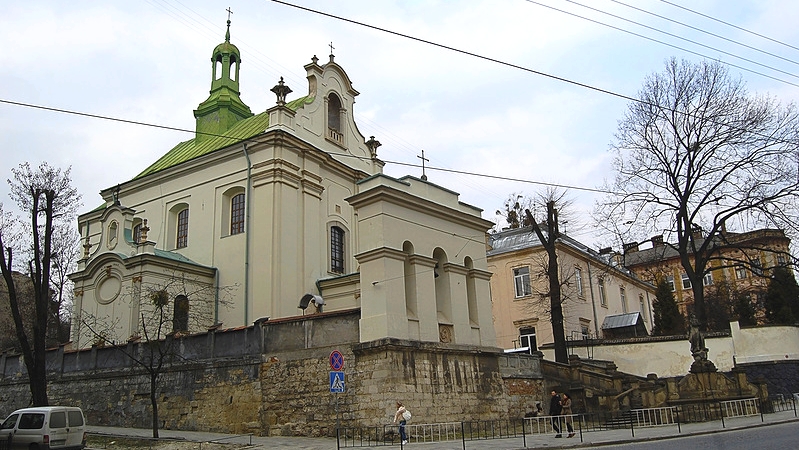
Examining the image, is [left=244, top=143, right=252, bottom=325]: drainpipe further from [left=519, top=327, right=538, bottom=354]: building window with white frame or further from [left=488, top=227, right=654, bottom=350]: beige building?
[left=519, top=327, right=538, bottom=354]: building window with white frame

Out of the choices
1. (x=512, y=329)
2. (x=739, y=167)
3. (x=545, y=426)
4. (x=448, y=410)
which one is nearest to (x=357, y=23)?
(x=448, y=410)

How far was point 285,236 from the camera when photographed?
2744 cm

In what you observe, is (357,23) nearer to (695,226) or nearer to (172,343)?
(172,343)

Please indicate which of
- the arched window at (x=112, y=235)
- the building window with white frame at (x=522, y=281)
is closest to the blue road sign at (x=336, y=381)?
the arched window at (x=112, y=235)

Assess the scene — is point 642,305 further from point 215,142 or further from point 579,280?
point 215,142

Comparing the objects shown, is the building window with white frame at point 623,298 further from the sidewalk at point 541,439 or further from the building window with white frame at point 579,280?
the sidewalk at point 541,439

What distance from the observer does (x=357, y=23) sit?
12.5 metres

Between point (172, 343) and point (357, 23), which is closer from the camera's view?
point (357, 23)

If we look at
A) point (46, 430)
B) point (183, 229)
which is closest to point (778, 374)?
point (46, 430)

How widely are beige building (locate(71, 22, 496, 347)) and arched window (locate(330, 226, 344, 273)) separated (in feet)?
0.22

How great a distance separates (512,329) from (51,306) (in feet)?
92.3

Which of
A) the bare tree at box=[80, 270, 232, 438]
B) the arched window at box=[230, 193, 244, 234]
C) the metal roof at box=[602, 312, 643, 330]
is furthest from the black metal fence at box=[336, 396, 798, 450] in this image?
the metal roof at box=[602, 312, 643, 330]

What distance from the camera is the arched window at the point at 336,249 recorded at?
30281 mm

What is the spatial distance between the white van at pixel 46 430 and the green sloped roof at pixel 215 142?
15.0 metres
